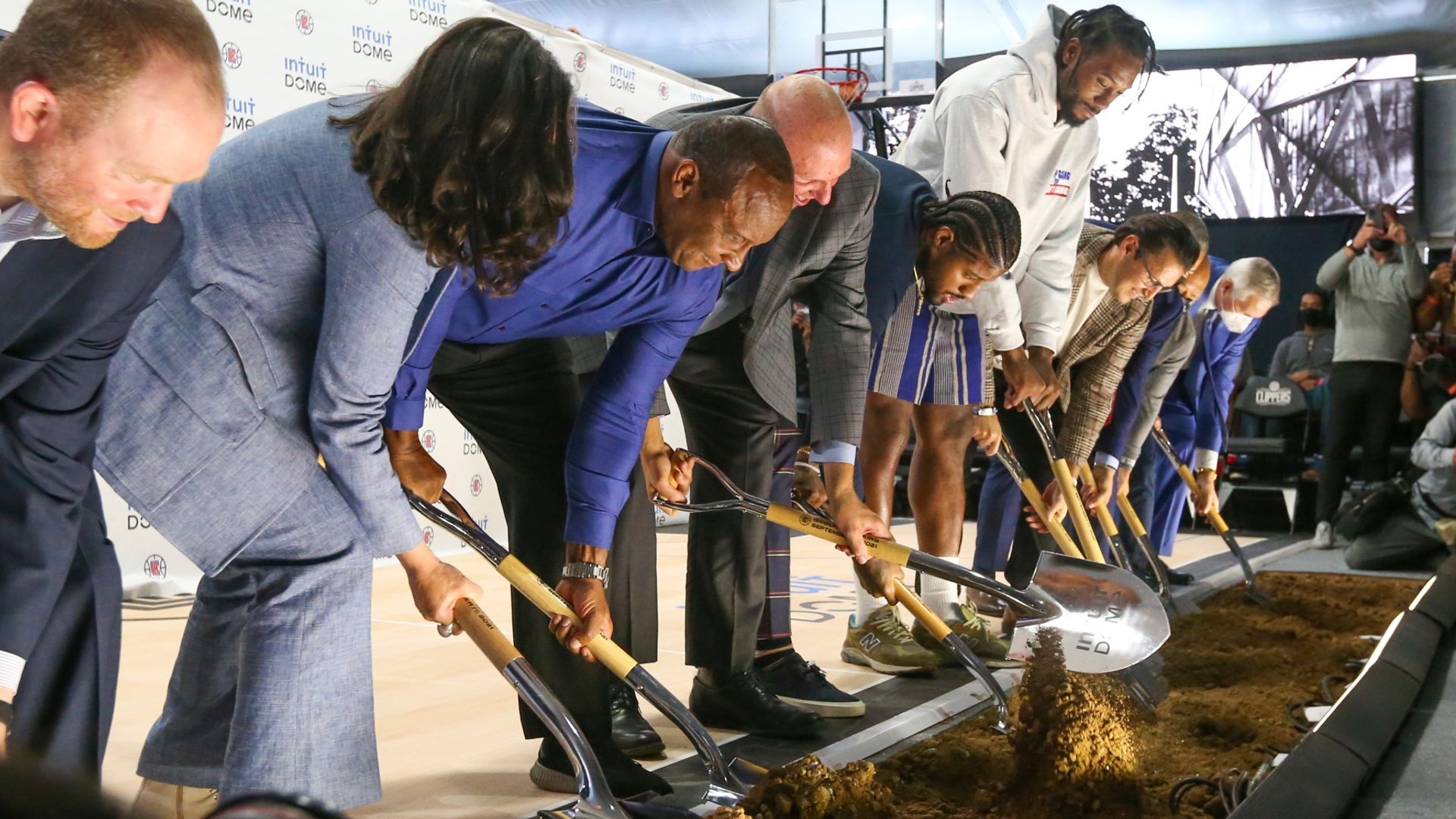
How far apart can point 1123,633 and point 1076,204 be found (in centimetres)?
→ 138

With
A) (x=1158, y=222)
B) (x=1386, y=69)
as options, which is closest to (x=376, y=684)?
(x=1158, y=222)

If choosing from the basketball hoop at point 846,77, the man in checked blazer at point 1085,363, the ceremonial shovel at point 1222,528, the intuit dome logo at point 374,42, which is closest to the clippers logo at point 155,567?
the intuit dome logo at point 374,42

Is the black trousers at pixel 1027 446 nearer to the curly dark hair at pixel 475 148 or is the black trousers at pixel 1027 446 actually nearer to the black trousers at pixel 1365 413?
the curly dark hair at pixel 475 148

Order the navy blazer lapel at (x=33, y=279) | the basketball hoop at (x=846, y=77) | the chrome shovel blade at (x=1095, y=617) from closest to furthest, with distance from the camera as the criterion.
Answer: the navy blazer lapel at (x=33, y=279) → the chrome shovel blade at (x=1095, y=617) → the basketball hoop at (x=846, y=77)

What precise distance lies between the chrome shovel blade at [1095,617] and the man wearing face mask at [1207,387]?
2445 millimetres

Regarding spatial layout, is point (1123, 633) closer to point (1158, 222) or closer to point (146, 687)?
point (1158, 222)

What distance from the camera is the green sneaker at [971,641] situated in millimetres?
3129

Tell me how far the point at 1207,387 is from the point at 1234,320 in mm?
357

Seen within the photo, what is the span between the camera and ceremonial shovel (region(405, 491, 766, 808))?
176 centimetres

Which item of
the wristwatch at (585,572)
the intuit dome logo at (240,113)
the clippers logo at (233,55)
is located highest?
the clippers logo at (233,55)

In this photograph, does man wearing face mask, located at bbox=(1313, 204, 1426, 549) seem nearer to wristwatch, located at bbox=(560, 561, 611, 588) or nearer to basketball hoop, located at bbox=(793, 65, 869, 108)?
basketball hoop, located at bbox=(793, 65, 869, 108)

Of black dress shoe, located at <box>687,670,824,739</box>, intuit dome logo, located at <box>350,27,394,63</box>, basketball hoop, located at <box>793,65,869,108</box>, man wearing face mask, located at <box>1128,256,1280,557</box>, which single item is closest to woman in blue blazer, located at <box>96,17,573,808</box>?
black dress shoe, located at <box>687,670,824,739</box>

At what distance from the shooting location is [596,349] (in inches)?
89.0

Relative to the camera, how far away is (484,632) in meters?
1.61
